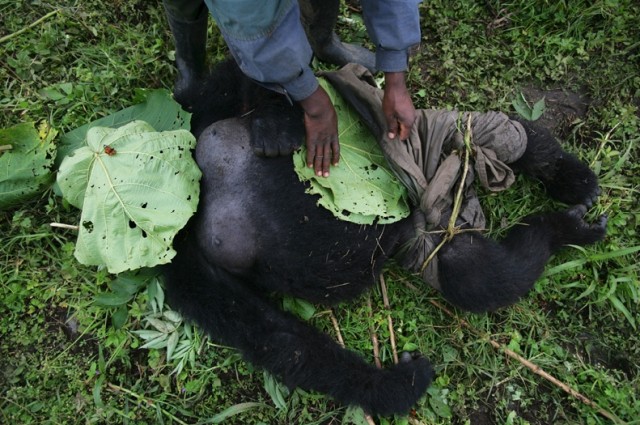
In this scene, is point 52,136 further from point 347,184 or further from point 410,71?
point 410,71

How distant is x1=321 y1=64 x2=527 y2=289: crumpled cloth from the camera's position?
2545 mm

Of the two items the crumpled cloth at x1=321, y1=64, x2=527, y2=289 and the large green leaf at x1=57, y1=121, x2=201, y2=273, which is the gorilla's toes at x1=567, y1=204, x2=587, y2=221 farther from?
the large green leaf at x1=57, y1=121, x2=201, y2=273

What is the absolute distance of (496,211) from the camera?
312 centimetres

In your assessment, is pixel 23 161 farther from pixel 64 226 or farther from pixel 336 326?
pixel 336 326

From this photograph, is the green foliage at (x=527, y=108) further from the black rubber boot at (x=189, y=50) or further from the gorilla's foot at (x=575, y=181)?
the black rubber boot at (x=189, y=50)

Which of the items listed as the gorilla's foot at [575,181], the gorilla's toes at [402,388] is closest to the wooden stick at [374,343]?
the gorilla's toes at [402,388]

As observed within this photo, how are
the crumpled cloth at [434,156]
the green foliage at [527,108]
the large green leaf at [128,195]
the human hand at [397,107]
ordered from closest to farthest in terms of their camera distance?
A: the large green leaf at [128,195]
the human hand at [397,107]
the crumpled cloth at [434,156]
the green foliage at [527,108]

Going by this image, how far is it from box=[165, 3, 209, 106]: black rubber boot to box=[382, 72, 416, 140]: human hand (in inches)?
42.6

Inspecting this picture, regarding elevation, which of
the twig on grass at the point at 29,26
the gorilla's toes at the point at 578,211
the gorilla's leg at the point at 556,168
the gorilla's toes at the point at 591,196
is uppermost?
the twig on grass at the point at 29,26

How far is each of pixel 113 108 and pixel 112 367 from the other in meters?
1.65

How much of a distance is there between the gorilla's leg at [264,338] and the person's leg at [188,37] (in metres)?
1.02

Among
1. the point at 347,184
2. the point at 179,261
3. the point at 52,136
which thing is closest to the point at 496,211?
the point at 347,184

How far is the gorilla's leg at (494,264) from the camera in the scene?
8.77ft

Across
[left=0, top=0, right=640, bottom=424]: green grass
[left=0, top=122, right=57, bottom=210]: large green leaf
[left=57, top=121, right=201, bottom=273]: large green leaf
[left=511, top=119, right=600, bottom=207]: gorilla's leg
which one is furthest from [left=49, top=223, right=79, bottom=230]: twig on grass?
[left=511, top=119, right=600, bottom=207]: gorilla's leg
